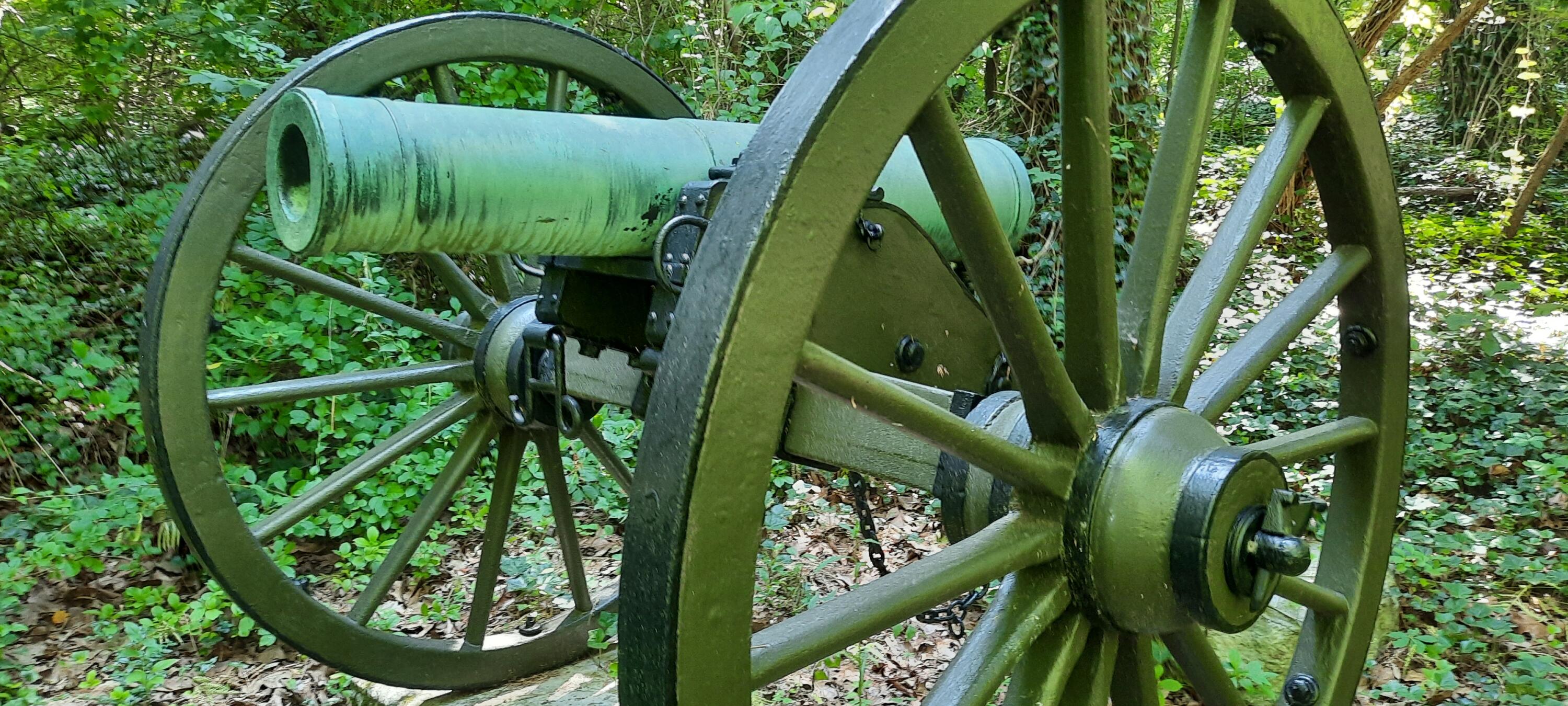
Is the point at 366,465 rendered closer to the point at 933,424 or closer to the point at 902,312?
the point at 902,312

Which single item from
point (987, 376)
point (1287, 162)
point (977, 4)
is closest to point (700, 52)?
point (987, 376)

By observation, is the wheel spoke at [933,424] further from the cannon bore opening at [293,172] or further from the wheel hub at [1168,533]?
the cannon bore opening at [293,172]

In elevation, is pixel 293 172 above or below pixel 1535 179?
below

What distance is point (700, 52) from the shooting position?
5.38 metres

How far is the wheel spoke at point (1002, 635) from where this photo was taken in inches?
53.0

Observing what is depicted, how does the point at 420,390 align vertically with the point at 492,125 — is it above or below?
below

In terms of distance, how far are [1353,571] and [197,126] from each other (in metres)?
5.37

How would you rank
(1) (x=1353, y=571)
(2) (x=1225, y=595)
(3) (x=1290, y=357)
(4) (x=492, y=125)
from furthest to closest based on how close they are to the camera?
(3) (x=1290, y=357) → (1) (x=1353, y=571) → (4) (x=492, y=125) → (2) (x=1225, y=595)

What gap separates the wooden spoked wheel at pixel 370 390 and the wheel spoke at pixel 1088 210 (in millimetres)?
1548

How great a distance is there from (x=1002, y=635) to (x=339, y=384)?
189 cm

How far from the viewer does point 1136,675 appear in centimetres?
165

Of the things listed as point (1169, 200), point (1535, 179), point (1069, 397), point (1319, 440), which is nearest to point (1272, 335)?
point (1319, 440)

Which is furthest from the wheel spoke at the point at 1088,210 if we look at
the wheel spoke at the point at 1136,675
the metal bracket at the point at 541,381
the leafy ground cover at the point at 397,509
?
the leafy ground cover at the point at 397,509

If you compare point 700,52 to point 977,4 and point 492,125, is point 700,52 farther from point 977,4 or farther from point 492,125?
point 977,4
